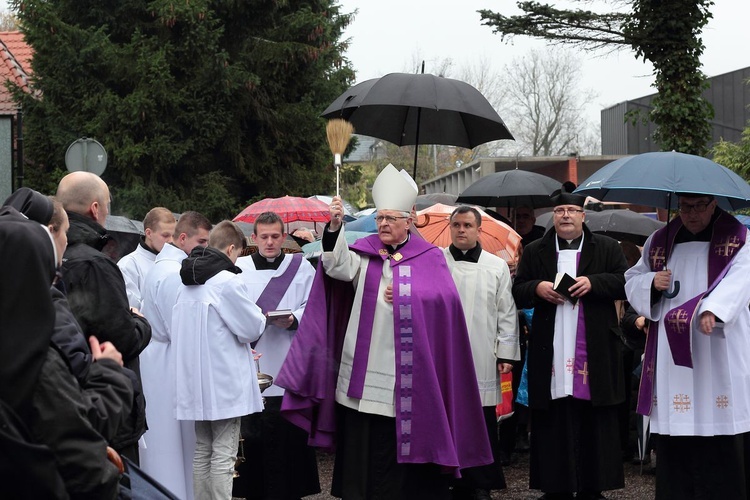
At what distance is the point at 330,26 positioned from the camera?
19875mm

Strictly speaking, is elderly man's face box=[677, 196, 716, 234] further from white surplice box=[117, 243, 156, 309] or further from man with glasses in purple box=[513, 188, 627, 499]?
white surplice box=[117, 243, 156, 309]

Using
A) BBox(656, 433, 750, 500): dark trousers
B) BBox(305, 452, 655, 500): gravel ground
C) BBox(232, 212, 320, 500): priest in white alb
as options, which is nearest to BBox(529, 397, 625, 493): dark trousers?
BBox(305, 452, 655, 500): gravel ground

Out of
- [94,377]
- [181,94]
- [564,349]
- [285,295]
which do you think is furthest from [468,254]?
[181,94]

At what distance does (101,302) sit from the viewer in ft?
13.9

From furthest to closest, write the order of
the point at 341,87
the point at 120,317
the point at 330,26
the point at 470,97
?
the point at 341,87, the point at 330,26, the point at 470,97, the point at 120,317

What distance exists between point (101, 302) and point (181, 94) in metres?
15.1

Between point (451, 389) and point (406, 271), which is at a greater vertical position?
point (406, 271)

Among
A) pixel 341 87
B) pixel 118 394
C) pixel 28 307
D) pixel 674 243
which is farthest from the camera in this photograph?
pixel 341 87

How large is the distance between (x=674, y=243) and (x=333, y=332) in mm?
2245

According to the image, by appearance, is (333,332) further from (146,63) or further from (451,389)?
(146,63)

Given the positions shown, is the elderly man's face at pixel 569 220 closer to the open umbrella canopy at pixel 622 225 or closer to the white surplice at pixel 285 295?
the white surplice at pixel 285 295

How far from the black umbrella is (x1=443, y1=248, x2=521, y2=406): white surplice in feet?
3.46

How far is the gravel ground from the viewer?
776 centimetres

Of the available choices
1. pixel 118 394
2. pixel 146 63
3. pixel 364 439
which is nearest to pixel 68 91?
pixel 146 63
